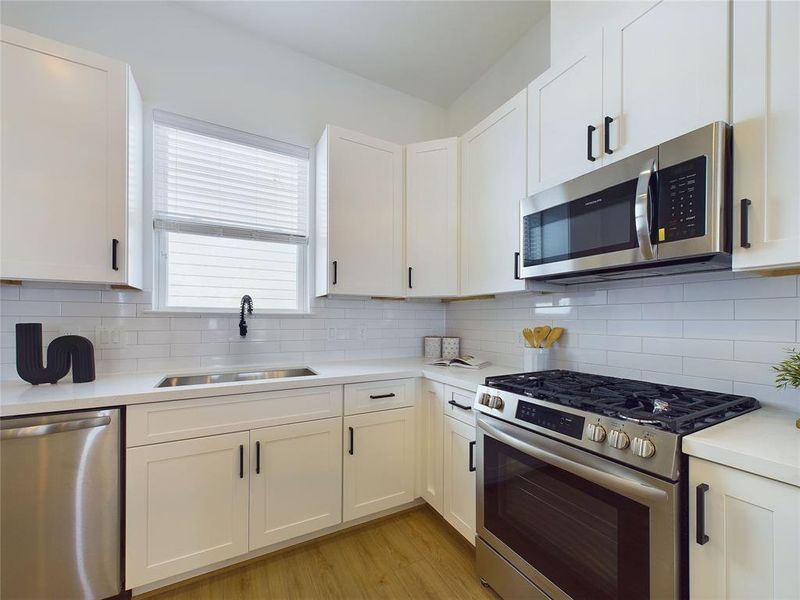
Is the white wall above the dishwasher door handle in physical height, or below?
above

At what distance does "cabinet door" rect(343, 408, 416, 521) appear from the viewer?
6.60 feet

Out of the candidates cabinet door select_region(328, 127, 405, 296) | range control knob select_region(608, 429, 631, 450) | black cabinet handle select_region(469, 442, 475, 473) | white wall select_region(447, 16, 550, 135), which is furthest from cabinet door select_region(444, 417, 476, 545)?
white wall select_region(447, 16, 550, 135)

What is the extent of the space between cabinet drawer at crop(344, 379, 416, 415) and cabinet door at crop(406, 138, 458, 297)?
668 mm

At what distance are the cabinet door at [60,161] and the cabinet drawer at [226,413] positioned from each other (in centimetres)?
69

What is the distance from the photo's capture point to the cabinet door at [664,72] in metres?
1.16

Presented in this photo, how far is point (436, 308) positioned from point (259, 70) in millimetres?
2187

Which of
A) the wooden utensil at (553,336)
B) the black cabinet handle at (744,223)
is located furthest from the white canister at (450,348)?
the black cabinet handle at (744,223)

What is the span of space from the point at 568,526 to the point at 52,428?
78.7 inches

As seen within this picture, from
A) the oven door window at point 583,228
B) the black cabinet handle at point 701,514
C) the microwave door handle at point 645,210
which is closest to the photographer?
the black cabinet handle at point 701,514

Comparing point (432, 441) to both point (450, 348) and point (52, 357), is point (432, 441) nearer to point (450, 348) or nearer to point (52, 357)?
point (450, 348)

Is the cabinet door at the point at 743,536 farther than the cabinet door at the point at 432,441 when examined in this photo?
No

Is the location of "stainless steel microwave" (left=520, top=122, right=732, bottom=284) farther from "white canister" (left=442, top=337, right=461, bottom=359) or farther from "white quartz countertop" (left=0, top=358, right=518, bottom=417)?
"white canister" (left=442, top=337, right=461, bottom=359)

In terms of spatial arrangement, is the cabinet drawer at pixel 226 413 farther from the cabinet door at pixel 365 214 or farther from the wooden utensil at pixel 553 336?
the wooden utensil at pixel 553 336

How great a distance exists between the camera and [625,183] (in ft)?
4.49
